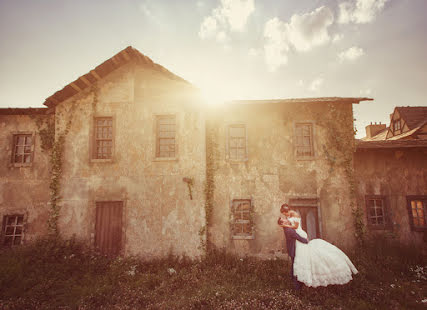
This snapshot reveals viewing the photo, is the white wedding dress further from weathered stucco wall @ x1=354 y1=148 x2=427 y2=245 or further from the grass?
weathered stucco wall @ x1=354 y1=148 x2=427 y2=245

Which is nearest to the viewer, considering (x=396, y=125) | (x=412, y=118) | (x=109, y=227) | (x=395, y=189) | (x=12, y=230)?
(x=109, y=227)

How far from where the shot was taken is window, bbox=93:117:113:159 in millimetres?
8820

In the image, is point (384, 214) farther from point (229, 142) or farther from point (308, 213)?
point (229, 142)

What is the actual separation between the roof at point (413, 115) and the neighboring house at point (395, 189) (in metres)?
8.77

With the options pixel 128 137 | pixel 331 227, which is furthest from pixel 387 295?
pixel 128 137

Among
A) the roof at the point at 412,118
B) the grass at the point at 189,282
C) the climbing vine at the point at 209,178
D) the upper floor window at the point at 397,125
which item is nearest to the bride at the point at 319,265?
the grass at the point at 189,282

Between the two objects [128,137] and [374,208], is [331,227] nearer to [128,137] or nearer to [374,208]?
[374,208]

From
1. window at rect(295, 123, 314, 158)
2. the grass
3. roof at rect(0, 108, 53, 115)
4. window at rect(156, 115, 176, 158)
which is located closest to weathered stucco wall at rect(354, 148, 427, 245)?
the grass

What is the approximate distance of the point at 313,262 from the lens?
18.0 ft

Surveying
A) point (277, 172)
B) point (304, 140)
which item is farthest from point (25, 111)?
point (304, 140)

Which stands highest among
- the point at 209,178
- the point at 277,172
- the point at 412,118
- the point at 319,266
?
the point at 412,118

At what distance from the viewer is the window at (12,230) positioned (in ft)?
29.1

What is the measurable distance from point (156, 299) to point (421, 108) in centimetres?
2315

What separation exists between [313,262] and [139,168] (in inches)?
269
